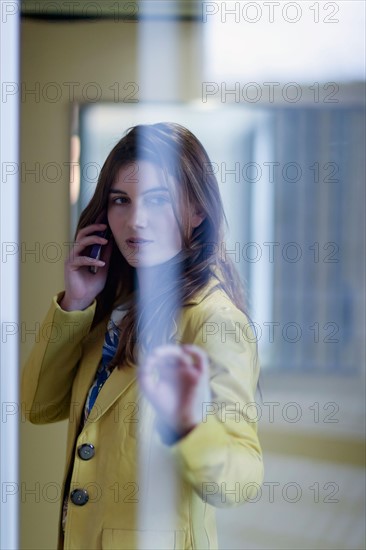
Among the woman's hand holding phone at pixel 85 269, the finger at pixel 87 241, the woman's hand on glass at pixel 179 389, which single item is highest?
the finger at pixel 87 241

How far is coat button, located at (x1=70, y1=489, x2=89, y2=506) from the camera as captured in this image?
2.35 ft

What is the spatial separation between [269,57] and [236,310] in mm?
296

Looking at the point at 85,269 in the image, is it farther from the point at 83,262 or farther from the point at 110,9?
the point at 110,9

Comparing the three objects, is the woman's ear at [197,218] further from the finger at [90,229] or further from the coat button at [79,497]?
the coat button at [79,497]

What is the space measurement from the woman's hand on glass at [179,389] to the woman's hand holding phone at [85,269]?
0.12 meters

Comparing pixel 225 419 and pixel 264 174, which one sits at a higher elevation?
pixel 264 174

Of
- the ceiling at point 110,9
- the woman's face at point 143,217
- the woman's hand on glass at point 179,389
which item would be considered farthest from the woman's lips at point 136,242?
the ceiling at point 110,9

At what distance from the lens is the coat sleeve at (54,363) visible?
2.41ft

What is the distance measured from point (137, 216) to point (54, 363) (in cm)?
19

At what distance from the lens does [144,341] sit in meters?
0.71

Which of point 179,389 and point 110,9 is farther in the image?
point 110,9

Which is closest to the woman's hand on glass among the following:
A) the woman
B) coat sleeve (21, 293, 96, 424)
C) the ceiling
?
the woman

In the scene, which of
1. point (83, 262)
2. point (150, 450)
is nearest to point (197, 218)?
point (83, 262)

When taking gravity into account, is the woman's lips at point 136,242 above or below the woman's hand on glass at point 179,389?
above
